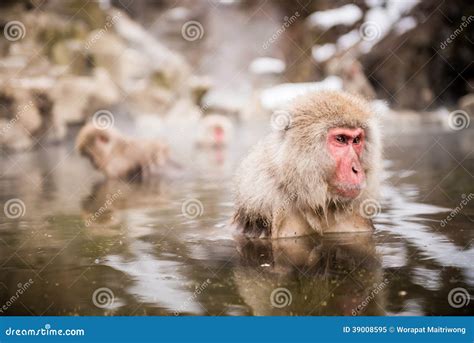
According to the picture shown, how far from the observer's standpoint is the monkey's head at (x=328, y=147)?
10.4 ft

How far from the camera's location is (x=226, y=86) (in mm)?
12750

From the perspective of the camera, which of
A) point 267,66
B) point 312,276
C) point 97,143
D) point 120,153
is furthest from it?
point 267,66

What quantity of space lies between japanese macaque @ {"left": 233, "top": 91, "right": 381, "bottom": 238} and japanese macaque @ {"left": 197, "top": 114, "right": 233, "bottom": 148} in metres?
6.29

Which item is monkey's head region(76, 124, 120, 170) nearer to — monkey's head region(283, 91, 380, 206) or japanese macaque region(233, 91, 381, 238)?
japanese macaque region(233, 91, 381, 238)

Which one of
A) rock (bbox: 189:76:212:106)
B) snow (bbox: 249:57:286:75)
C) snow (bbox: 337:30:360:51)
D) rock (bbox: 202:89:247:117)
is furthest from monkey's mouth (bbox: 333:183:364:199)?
rock (bbox: 189:76:212:106)

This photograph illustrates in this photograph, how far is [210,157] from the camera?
8.53 m

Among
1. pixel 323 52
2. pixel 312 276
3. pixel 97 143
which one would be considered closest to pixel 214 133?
pixel 323 52

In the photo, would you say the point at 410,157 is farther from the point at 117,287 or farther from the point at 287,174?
the point at 117,287

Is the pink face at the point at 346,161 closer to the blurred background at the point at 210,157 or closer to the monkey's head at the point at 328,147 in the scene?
the monkey's head at the point at 328,147

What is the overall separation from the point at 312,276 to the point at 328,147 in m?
0.84

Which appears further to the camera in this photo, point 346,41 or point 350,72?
point 350,72

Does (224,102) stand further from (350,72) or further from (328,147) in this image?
(328,147)

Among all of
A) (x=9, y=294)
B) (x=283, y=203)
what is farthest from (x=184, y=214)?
(x=9, y=294)

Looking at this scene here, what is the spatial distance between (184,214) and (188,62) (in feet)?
30.0
